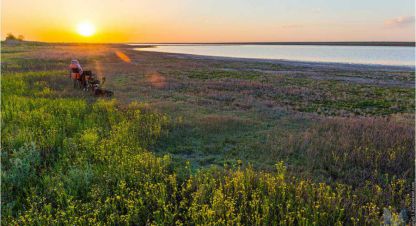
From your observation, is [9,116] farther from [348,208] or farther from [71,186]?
[348,208]

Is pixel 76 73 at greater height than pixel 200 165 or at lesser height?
greater

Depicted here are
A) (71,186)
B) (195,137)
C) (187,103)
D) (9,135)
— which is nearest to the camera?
(71,186)

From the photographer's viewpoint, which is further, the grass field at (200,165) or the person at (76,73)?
the person at (76,73)

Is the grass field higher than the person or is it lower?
lower

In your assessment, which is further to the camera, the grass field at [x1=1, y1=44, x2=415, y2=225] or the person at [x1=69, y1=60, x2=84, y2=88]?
the person at [x1=69, y1=60, x2=84, y2=88]

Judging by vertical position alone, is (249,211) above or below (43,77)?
below

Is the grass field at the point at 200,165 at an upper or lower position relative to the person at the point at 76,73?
lower

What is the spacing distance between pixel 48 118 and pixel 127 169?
16.6 feet

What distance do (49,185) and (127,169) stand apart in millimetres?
1587

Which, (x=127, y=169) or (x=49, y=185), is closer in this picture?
(x=49, y=185)

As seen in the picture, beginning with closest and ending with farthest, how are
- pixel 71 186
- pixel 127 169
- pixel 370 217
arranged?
pixel 370 217 < pixel 71 186 < pixel 127 169

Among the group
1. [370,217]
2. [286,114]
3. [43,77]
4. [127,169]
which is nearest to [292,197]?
[370,217]

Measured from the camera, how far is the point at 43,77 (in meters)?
19.9

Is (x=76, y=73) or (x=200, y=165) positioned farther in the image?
(x=76, y=73)
